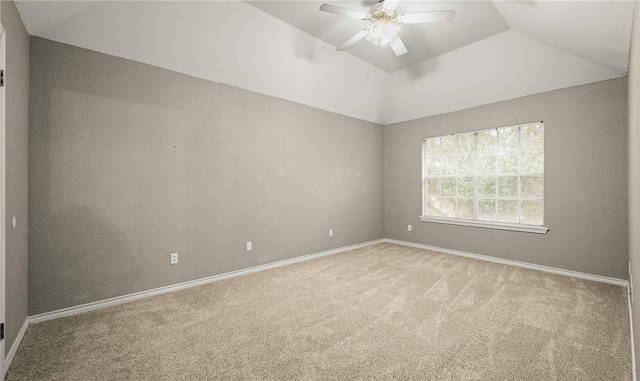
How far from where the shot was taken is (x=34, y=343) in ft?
6.75

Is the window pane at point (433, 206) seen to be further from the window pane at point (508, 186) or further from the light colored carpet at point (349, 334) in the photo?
the light colored carpet at point (349, 334)

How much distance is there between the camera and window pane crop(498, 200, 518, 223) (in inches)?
166

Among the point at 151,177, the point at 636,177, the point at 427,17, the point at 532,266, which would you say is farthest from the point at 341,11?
the point at 532,266

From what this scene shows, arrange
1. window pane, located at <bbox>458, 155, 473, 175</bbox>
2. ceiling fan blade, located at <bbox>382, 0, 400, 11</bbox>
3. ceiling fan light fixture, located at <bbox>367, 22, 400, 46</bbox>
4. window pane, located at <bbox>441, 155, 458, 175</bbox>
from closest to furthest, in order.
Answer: ceiling fan blade, located at <bbox>382, 0, 400, 11</bbox>
ceiling fan light fixture, located at <bbox>367, 22, 400, 46</bbox>
window pane, located at <bbox>458, 155, 473, 175</bbox>
window pane, located at <bbox>441, 155, 458, 175</bbox>

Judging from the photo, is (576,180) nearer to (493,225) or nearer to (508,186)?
(508,186)

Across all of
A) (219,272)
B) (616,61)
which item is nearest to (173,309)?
(219,272)

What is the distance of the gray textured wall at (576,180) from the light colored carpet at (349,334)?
1.57ft

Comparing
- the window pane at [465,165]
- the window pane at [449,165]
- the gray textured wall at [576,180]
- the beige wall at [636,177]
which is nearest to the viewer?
the beige wall at [636,177]

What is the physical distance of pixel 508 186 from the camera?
169 inches

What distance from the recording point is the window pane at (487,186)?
175 inches

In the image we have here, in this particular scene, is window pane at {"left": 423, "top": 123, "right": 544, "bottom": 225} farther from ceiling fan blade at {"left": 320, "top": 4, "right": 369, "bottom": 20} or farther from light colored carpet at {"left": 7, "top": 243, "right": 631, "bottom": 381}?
ceiling fan blade at {"left": 320, "top": 4, "right": 369, "bottom": 20}

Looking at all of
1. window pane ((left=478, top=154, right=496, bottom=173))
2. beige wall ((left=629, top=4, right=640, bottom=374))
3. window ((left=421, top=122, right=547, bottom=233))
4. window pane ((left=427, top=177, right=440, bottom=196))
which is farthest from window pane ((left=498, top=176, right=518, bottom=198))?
beige wall ((left=629, top=4, right=640, bottom=374))

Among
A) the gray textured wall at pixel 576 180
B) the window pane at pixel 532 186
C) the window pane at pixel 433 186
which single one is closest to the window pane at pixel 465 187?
the window pane at pixel 433 186

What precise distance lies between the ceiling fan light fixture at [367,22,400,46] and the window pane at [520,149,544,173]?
9.27ft
